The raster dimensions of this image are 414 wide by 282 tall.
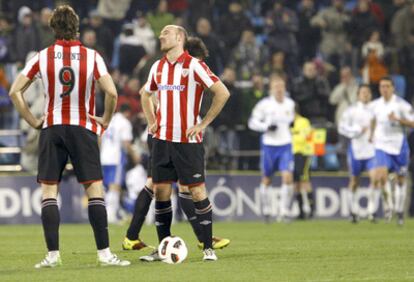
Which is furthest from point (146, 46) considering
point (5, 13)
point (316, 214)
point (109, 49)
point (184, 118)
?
point (184, 118)

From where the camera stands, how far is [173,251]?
1277 cm

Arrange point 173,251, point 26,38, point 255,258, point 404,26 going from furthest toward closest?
point 404,26 < point 26,38 < point 255,258 < point 173,251

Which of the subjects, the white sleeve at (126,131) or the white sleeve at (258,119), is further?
the white sleeve at (126,131)

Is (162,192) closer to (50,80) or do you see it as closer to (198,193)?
(198,193)

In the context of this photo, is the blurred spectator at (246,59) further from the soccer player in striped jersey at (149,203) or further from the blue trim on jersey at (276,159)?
the soccer player in striped jersey at (149,203)

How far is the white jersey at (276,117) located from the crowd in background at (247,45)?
4.21 ft

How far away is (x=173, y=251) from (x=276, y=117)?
12401 millimetres

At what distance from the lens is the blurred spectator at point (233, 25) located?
28688 mm

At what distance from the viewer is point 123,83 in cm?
2720

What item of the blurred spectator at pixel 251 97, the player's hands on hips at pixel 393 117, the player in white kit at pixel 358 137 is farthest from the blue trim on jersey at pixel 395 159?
the blurred spectator at pixel 251 97

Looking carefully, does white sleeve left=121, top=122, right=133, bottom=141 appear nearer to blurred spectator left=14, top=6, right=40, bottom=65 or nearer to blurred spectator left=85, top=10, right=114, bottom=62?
blurred spectator left=85, top=10, right=114, bottom=62

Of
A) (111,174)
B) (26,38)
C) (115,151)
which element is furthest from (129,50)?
(111,174)

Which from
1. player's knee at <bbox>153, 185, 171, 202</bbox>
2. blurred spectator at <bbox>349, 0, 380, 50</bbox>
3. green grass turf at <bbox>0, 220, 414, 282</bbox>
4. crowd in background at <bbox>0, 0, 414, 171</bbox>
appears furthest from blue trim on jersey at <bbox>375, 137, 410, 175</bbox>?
player's knee at <bbox>153, 185, 171, 202</bbox>

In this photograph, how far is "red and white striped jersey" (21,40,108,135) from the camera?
12.1 meters
